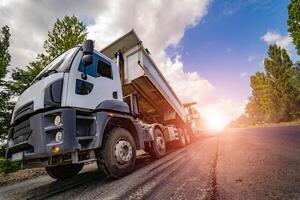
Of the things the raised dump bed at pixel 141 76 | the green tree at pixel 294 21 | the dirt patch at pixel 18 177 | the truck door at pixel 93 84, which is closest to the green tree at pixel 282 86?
the green tree at pixel 294 21

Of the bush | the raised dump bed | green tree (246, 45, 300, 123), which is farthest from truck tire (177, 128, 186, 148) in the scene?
green tree (246, 45, 300, 123)

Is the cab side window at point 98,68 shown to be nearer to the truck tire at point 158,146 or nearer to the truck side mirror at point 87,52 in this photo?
the truck side mirror at point 87,52

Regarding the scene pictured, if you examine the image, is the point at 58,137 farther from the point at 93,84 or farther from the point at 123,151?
the point at 123,151

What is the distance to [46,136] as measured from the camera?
297 cm

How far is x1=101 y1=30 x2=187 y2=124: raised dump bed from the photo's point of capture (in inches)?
210

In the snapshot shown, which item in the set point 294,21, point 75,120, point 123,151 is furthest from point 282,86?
point 75,120

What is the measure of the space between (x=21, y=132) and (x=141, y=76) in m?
3.04

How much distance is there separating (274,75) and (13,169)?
3318cm

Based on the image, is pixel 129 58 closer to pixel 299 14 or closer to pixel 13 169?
pixel 13 169

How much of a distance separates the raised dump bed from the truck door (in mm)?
855

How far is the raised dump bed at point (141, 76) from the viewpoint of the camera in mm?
5340

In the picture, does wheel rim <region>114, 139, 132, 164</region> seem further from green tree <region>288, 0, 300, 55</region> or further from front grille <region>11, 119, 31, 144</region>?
green tree <region>288, 0, 300, 55</region>

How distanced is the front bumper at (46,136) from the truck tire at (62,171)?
139cm

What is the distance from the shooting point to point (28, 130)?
126 inches
